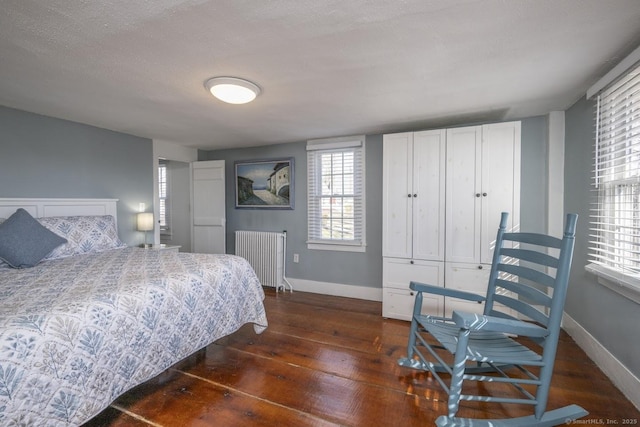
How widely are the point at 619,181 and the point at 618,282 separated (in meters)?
0.67

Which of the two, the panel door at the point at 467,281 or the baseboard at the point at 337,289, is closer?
the panel door at the point at 467,281

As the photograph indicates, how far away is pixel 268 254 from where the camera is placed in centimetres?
423

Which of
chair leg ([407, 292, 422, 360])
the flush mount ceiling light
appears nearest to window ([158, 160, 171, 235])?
the flush mount ceiling light

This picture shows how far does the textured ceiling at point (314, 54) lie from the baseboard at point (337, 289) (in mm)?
2232

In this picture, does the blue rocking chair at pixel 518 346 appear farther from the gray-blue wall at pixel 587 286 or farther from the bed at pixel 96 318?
the bed at pixel 96 318

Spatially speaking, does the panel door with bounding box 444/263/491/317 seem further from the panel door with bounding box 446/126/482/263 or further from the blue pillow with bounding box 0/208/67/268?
the blue pillow with bounding box 0/208/67/268

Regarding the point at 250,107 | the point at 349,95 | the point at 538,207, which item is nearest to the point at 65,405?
the point at 250,107

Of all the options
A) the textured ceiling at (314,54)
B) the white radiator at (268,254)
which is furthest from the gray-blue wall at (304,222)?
the textured ceiling at (314,54)

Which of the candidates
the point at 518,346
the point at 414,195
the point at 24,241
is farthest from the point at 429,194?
the point at 24,241

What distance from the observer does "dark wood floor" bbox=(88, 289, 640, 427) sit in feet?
5.42

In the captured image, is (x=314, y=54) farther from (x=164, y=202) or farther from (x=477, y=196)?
(x=164, y=202)

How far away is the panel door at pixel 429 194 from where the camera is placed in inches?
117

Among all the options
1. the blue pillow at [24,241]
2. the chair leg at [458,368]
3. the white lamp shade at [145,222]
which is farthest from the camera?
the white lamp shade at [145,222]

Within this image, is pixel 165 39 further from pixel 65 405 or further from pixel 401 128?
pixel 401 128
